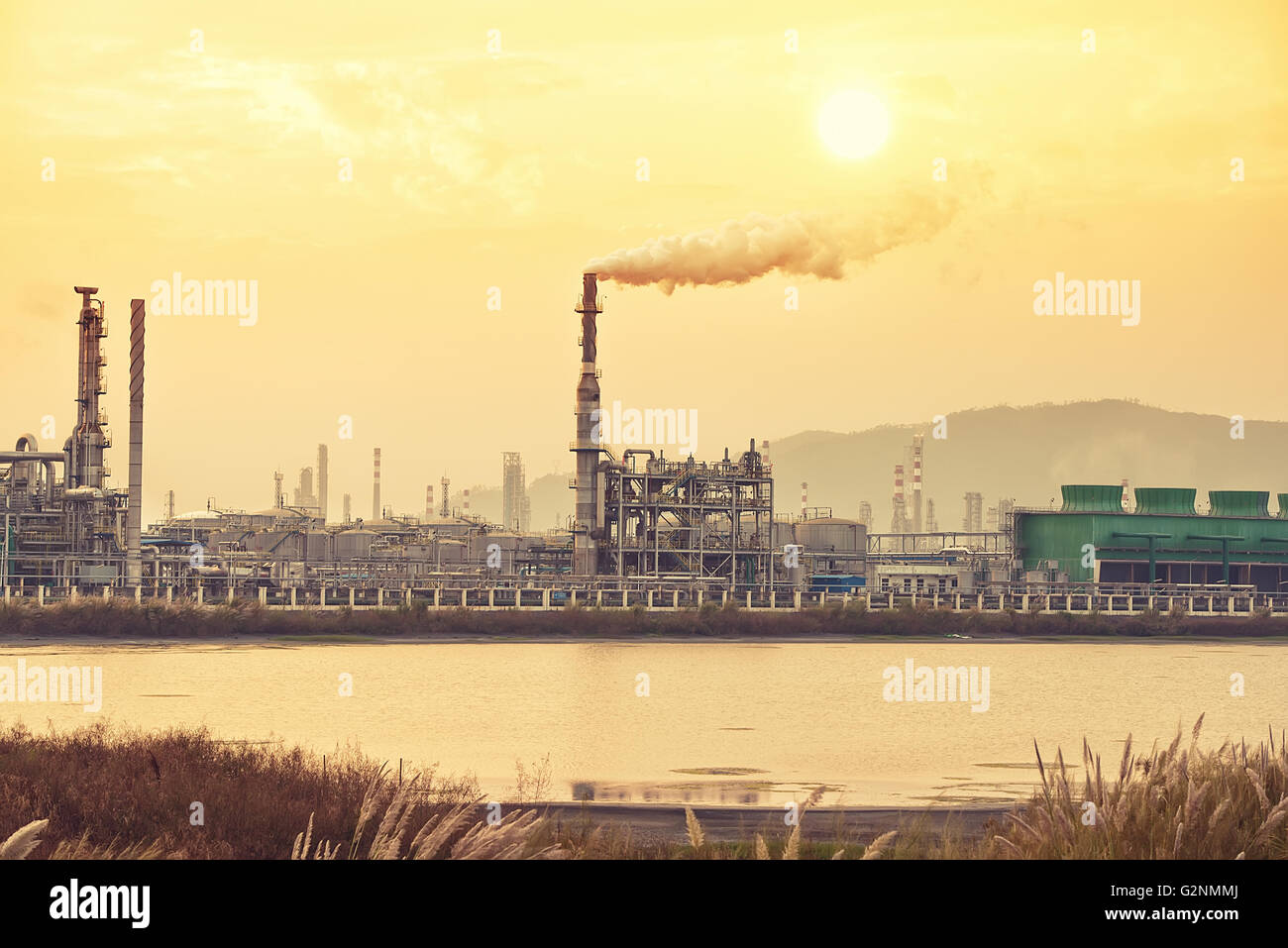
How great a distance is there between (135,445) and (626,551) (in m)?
25.4

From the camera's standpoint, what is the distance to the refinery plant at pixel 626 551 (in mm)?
78375

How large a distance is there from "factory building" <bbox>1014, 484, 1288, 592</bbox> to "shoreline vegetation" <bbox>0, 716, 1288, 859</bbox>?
7700 cm

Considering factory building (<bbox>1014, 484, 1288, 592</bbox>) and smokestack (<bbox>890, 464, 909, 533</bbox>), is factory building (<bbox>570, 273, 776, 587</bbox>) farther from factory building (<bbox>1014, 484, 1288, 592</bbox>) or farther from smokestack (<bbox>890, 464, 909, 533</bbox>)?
smokestack (<bbox>890, 464, 909, 533</bbox>)

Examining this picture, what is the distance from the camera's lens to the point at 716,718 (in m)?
42.6

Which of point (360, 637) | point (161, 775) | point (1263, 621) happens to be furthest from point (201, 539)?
point (161, 775)

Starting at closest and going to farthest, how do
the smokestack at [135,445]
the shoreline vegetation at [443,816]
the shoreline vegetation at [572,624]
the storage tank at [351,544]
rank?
the shoreline vegetation at [443,816] < the shoreline vegetation at [572,624] < the smokestack at [135,445] < the storage tank at [351,544]

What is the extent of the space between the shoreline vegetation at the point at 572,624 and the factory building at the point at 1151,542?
40.1 feet

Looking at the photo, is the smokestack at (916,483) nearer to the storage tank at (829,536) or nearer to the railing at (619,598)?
the storage tank at (829,536)

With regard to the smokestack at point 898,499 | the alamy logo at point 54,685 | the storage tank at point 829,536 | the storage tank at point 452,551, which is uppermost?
the smokestack at point 898,499

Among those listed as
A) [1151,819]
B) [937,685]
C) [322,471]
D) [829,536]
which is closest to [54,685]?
[937,685]
